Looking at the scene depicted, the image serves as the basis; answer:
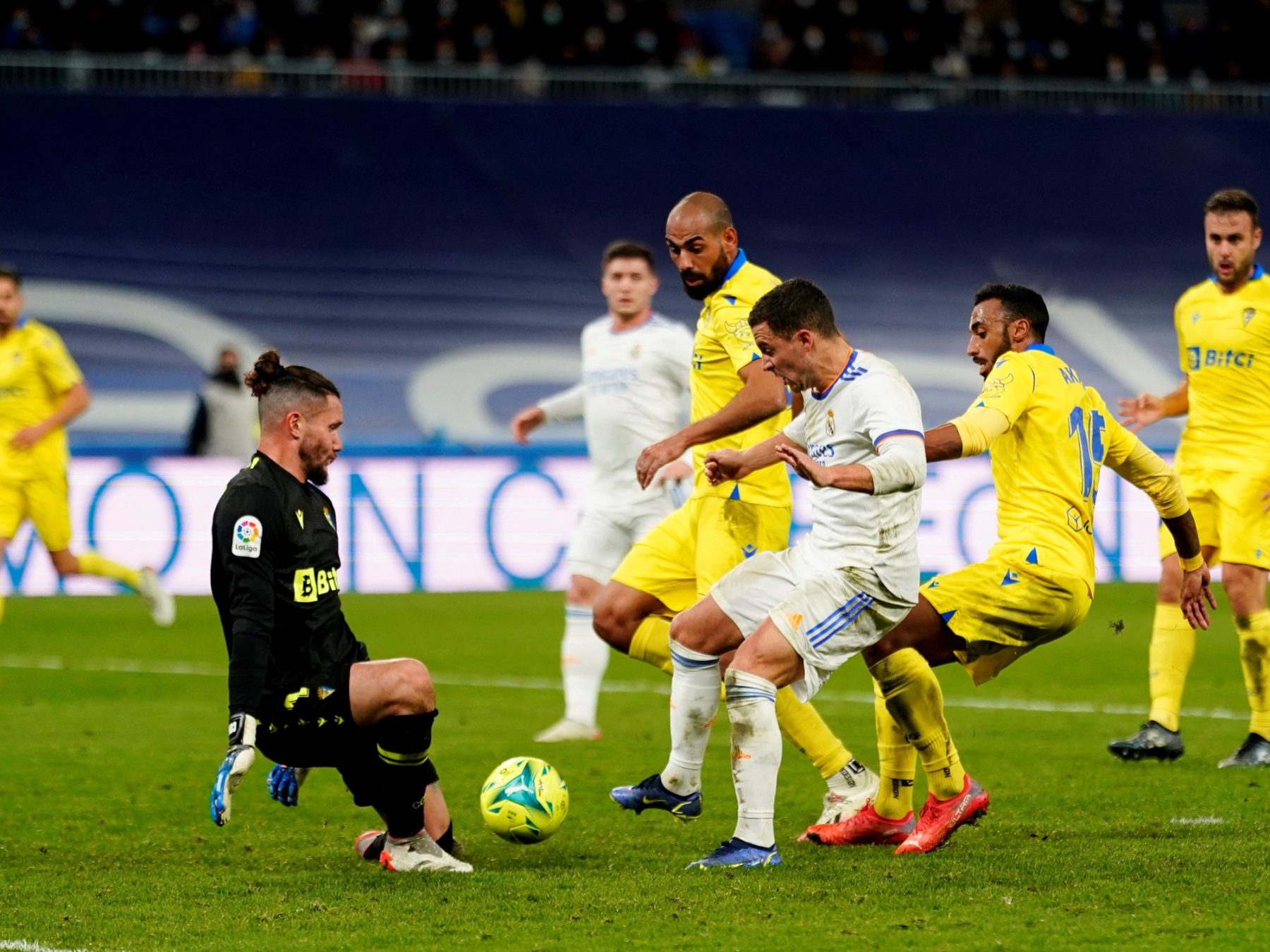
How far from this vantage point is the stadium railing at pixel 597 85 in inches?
820

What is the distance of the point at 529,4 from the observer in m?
22.2

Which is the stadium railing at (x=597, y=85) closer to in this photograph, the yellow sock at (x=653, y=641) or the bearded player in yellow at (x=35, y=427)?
the bearded player in yellow at (x=35, y=427)

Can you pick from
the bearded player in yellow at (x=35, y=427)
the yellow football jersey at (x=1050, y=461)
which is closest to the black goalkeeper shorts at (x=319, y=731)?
the yellow football jersey at (x=1050, y=461)

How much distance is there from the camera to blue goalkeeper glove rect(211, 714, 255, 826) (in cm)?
479

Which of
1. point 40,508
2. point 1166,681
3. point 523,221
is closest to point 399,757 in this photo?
point 1166,681

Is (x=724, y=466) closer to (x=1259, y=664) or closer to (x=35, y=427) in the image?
(x=1259, y=664)

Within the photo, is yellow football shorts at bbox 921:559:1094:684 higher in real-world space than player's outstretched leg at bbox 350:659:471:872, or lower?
higher

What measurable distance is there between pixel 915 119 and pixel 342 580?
35.0 feet

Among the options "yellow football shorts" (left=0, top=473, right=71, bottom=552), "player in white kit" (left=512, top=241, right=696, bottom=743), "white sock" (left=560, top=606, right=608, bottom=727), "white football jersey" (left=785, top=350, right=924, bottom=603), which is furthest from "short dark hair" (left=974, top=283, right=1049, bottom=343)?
"yellow football shorts" (left=0, top=473, right=71, bottom=552)

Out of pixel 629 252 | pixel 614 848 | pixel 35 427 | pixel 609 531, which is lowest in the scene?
pixel 614 848

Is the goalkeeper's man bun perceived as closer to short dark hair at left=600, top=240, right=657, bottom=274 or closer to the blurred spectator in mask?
short dark hair at left=600, top=240, right=657, bottom=274

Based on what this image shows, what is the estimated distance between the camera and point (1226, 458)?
790cm

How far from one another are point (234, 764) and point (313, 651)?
681 mm

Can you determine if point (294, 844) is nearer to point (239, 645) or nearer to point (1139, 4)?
point (239, 645)
